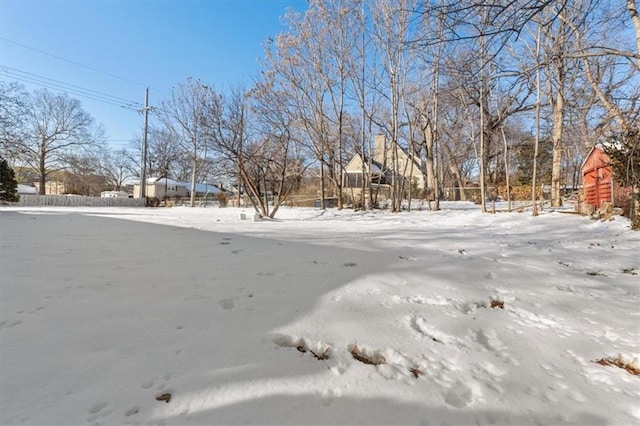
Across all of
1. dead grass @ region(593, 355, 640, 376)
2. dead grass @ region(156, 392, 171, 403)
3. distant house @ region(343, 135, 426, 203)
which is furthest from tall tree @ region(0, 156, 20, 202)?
dead grass @ region(593, 355, 640, 376)

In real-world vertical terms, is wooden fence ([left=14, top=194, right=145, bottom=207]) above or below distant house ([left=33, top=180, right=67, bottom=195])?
below

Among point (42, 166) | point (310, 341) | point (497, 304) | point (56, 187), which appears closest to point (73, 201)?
point (42, 166)

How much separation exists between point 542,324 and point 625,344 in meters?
0.40

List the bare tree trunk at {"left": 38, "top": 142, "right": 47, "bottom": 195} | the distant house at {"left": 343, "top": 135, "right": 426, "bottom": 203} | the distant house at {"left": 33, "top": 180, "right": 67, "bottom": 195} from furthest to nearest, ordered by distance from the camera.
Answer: the distant house at {"left": 33, "top": 180, "right": 67, "bottom": 195}, the bare tree trunk at {"left": 38, "top": 142, "right": 47, "bottom": 195}, the distant house at {"left": 343, "top": 135, "right": 426, "bottom": 203}

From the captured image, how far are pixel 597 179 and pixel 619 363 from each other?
10.6 metres

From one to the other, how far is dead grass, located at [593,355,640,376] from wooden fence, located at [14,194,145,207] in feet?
87.1

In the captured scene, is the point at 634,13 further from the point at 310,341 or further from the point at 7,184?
the point at 7,184

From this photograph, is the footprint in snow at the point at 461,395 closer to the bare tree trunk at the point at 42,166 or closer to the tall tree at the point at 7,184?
the tall tree at the point at 7,184

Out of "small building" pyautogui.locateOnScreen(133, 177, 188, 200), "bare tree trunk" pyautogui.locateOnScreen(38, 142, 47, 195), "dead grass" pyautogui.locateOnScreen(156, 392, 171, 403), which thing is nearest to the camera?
"dead grass" pyautogui.locateOnScreen(156, 392, 171, 403)

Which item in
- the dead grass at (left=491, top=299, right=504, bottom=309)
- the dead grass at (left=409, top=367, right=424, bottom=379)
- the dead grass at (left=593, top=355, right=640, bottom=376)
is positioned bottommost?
the dead grass at (left=593, top=355, right=640, bottom=376)

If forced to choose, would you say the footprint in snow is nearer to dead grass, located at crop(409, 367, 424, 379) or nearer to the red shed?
dead grass, located at crop(409, 367, 424, 379)

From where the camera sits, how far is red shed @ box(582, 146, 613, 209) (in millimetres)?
8688

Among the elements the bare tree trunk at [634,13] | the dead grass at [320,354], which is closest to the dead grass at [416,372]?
the dead grass at [320,354]

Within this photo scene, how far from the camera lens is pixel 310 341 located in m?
1.71
